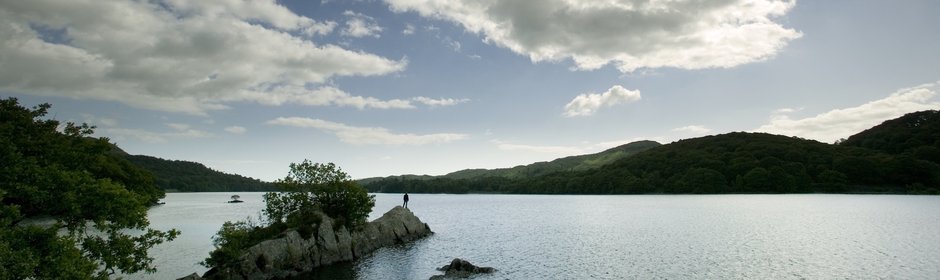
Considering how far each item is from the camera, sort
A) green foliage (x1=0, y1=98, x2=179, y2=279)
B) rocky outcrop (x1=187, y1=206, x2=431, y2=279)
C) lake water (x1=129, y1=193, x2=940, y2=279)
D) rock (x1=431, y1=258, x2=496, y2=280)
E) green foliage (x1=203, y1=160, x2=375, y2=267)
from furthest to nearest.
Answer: green foliage (x1=203, y1=160, x2=375, y2=267) < lake water (x1=129, y1=193, x2=940, y2=279) < rock (x1=431, y1=258, x2=496, y2=280) < rocky outcrop (x1=187, y1=206, x2=431, y2=279) < green foliage (x1=0, y1=98, x2=179, y2=279)

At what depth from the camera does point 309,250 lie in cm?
4919

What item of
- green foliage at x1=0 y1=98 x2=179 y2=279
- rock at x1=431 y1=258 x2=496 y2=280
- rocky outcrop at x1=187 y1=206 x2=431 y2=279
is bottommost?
rock at x1=431 y1=258 x2=496 y2=280

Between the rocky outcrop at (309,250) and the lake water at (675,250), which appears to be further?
the lake water at (675,250)

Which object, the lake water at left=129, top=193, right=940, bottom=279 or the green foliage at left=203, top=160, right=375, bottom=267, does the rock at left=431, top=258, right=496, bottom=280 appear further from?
the green foliage at left=203, top=160, right=375, bottom=267

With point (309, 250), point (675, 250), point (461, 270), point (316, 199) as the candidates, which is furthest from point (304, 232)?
point (675, 250)

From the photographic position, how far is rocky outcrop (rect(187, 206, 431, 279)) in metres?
41.9

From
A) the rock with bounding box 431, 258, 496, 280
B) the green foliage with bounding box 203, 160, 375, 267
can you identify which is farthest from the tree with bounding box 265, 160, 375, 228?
the rock with bounding box 431, 258, 496, 280

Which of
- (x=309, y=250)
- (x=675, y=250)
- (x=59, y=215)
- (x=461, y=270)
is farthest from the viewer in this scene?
(x=675, y=250)

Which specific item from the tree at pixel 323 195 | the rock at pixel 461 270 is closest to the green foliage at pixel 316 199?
the tree at pixel 323 195

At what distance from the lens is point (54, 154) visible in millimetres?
31984

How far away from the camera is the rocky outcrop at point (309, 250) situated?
137ft

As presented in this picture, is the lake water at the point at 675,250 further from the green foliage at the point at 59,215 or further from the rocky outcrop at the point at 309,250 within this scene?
the green foliage at the point at 59,215

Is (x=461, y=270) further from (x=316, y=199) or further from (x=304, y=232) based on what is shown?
(x=316, y=199)

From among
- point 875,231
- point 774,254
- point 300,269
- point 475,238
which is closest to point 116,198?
point 300,269
